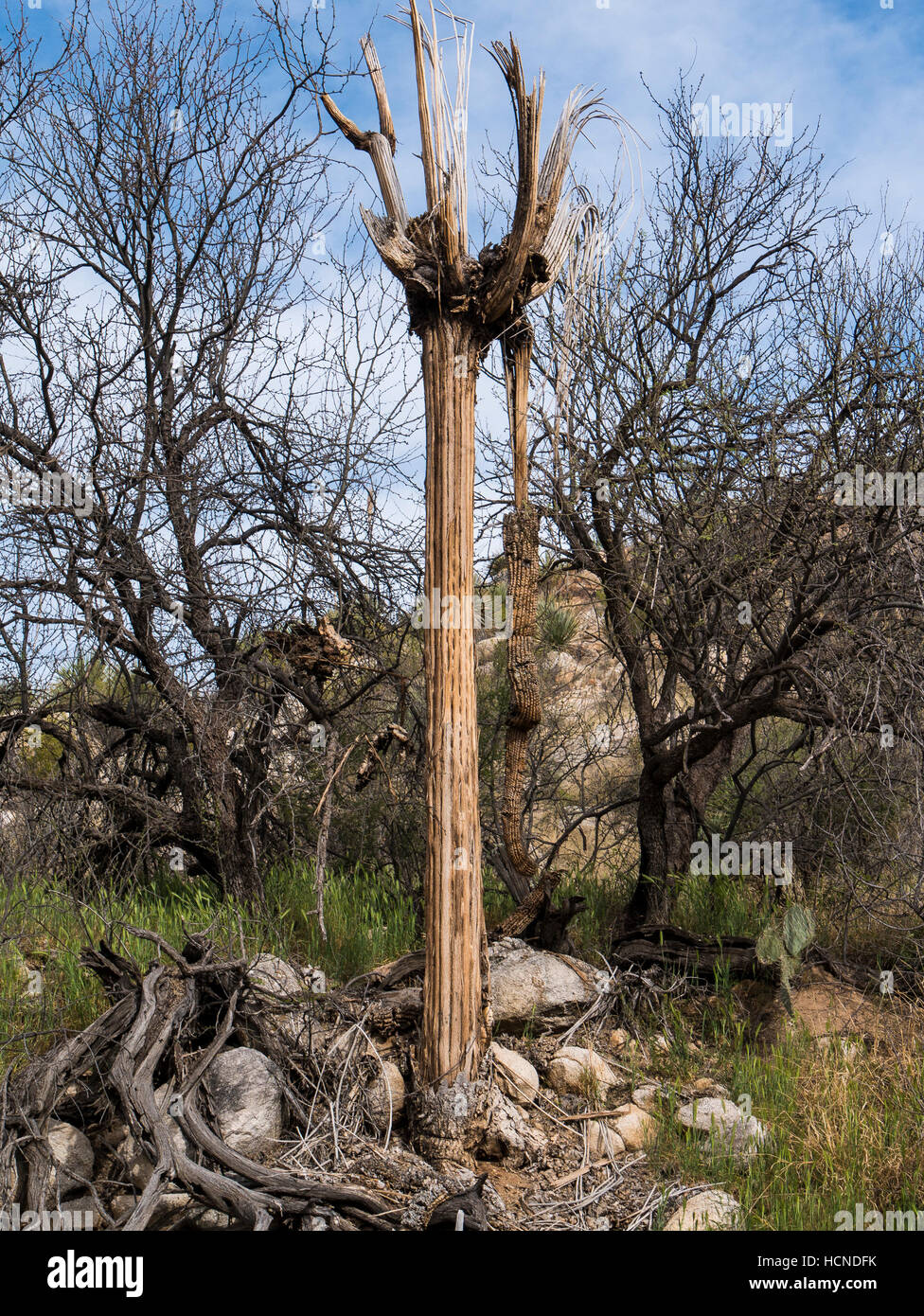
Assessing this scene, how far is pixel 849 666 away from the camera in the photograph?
605 cm

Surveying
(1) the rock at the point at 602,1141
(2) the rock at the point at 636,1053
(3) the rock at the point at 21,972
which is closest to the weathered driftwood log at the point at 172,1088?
(3) the rock at the point at 21,972

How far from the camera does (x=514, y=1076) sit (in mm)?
5156

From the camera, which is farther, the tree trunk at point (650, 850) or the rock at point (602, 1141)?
the tree trunk at point (650, 850)

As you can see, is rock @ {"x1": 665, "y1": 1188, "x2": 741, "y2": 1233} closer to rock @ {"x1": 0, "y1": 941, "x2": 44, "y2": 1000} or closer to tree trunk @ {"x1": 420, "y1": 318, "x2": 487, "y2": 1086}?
tree trunk @ {"x1": 420, "y1": 318, "x2": 487, "y2": 1086}

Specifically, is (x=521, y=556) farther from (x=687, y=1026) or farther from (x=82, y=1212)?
(x=82, y=1212)

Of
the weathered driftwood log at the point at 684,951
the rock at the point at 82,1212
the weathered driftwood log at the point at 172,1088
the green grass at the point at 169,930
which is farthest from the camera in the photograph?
the weathered driftwood log at the point at 684,951

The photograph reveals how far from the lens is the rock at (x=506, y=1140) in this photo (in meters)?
4.69

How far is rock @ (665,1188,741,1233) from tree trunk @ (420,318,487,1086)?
1006 millimetres

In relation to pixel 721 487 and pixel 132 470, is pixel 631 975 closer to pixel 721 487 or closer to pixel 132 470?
pixel 721 487

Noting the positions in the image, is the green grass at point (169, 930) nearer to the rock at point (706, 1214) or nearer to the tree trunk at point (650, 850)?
the tree trunk at point (650, 850)

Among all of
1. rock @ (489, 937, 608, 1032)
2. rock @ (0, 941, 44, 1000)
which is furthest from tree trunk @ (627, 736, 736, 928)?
rock @ (0, 941, 44, 1000)

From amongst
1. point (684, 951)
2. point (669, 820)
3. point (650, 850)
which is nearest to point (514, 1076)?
point (684, 951)

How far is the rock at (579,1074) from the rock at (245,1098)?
1.46 meters

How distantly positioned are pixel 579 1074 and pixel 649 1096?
0.35 meters
